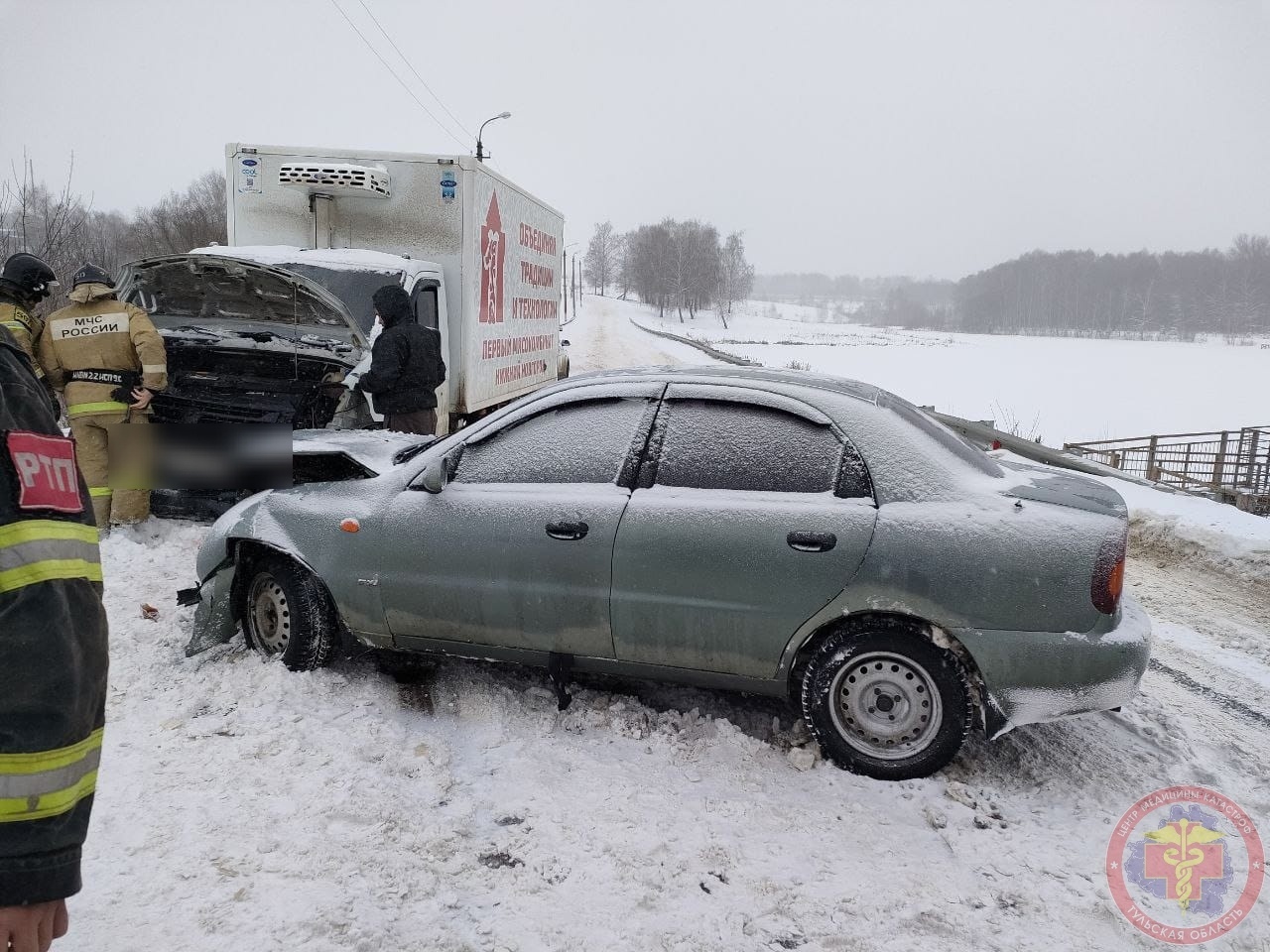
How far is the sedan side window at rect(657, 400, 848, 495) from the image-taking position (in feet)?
11.5

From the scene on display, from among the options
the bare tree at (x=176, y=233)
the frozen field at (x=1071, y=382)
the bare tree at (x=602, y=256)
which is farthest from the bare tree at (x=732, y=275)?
the bare tree at (x=176, y=233)

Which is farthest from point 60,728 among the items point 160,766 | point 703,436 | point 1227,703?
point 1227,703

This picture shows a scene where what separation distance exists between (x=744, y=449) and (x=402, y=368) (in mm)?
3854

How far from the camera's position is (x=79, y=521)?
142 centimetres

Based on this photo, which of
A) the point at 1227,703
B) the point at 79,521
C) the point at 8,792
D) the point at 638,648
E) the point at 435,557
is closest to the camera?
the point at 8,792

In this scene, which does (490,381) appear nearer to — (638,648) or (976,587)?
(638,648)

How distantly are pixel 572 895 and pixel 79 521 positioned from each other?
2008 millimetres

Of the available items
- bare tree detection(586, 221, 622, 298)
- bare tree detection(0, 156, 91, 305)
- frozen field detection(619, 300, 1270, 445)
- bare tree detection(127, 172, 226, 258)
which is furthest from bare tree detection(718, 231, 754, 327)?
bare tree detection(0, 156, 91, 305)

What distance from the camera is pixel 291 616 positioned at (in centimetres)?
420

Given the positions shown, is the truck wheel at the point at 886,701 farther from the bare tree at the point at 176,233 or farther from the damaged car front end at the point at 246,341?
the bare tree at the point at 176,233

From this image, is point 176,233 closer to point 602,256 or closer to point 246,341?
point 246,341

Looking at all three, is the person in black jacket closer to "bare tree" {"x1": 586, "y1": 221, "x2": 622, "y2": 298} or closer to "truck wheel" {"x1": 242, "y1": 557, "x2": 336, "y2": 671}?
"truck wheel" {"x1": 242, "y1": 557, "x2": 336, "y2": 671}

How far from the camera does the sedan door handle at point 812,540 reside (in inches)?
131

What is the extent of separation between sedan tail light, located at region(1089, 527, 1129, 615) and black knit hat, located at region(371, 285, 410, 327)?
17.1 feet
